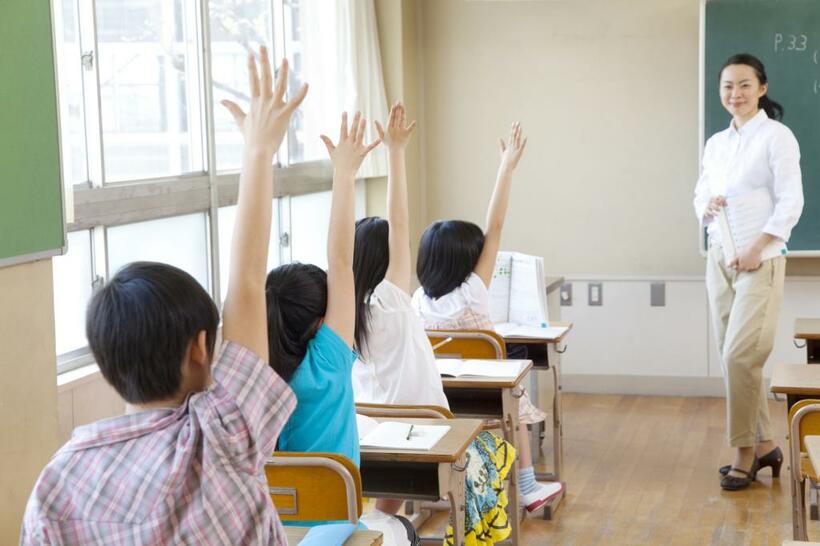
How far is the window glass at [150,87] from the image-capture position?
3.90 meters

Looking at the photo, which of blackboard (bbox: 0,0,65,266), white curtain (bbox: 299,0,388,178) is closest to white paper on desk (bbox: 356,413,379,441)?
blackboard (bbox: 0,0,65,266)

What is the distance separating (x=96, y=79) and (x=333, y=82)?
6.99 ft

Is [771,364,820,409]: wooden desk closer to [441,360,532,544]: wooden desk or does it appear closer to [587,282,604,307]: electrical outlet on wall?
[441,360,532,544]: wooden desk

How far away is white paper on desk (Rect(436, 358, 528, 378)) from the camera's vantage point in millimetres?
3527

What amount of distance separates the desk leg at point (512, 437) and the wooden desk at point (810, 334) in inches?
46.0

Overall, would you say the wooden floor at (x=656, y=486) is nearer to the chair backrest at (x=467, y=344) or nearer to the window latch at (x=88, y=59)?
the chair backrest at (x=467, y=344)

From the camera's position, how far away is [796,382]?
3.31 metres

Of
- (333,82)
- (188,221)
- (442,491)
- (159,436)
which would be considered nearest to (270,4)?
(333,82)

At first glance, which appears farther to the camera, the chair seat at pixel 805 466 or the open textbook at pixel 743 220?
the open textbook at pixel 743 220

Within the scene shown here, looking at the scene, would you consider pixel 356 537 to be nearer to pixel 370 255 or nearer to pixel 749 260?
pixel 370 255

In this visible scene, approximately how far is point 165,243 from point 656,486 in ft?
7.57

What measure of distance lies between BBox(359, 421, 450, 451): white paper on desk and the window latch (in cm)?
174

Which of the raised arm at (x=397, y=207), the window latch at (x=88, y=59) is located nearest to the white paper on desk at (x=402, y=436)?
the raised arm at (x=397, y=207)

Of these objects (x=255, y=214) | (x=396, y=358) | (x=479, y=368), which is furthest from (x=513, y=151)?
(x=255, y=214)
